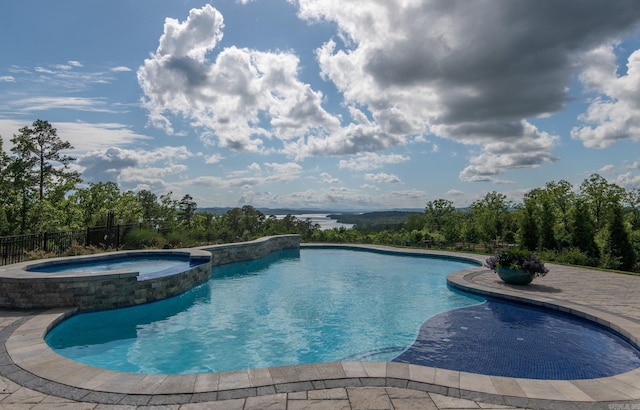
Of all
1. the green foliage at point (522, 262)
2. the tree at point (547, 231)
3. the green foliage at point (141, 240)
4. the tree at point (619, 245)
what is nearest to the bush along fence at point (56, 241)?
the green foliage at point (141, 240)

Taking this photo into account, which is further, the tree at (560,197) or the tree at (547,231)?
the tree at (560,197)

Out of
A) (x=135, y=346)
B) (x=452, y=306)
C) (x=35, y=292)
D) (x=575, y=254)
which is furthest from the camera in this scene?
(x=575, y=254)

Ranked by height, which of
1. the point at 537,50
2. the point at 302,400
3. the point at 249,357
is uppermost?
the point at 537,50

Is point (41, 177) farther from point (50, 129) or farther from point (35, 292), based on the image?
point (35, 292)

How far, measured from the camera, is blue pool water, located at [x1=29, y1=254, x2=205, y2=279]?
1012 centimetres

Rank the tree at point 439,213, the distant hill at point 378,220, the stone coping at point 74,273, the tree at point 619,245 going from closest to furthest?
the stone coping at point 74,273 → the tree at point 619,245 → the tree at point 439,213 → the distant hill at point 378,220

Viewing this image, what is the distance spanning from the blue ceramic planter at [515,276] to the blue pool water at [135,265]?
9.35m

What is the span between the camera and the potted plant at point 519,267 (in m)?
9.62

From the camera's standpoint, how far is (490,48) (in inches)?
439

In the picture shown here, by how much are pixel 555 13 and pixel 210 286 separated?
12535 millimetres

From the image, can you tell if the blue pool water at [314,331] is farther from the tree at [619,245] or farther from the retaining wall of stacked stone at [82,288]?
the tree at [619,245]

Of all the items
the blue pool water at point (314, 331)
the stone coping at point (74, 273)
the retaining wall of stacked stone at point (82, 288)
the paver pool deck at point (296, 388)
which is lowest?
the blue pool water at point (314, 331)

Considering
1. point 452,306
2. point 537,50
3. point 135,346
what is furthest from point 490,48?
point 135,346

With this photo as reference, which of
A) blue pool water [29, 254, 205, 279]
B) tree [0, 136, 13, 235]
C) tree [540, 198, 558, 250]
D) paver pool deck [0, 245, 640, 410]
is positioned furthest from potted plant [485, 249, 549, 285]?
tree [0, 136, 13, 235]
